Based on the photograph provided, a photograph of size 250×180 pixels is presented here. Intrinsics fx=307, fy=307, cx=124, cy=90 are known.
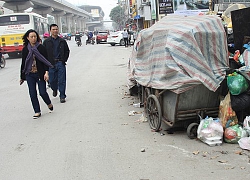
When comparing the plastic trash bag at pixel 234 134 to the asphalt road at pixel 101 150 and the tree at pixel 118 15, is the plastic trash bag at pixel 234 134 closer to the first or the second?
the asphalt road at pixel 101 150

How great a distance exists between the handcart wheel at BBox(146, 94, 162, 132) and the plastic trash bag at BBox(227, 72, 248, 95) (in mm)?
1151

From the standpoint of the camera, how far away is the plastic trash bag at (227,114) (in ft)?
15.1

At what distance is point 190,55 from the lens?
179 inches

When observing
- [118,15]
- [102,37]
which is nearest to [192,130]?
[102,37]

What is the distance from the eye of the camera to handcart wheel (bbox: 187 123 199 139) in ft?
15.4

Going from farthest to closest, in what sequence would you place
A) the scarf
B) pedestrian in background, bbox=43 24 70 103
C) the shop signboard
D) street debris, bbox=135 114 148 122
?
the shop signboard
pedestrian in background, bbox=43 24 70 103
the scarf
street debris, bbox=135 114 148 122

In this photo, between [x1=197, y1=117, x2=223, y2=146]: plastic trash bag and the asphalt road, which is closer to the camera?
the asphalt road

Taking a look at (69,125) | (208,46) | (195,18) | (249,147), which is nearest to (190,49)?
(208,46)

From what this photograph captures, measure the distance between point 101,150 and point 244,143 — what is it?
6.73 ft

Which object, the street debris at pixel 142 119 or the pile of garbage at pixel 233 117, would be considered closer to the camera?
the pile of garbage at pixel 233 117

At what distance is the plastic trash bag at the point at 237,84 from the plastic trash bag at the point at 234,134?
543 millimetres

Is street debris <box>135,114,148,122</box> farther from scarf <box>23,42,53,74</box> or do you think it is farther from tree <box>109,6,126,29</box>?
tree <box>109,6,126,29</box>

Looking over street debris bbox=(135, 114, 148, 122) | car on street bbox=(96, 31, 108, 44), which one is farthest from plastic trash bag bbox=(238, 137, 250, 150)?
car on street bbox=(96, 31, 108, 44)

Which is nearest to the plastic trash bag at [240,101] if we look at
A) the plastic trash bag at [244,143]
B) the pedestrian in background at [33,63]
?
the plastic trash bag at [244,143]
